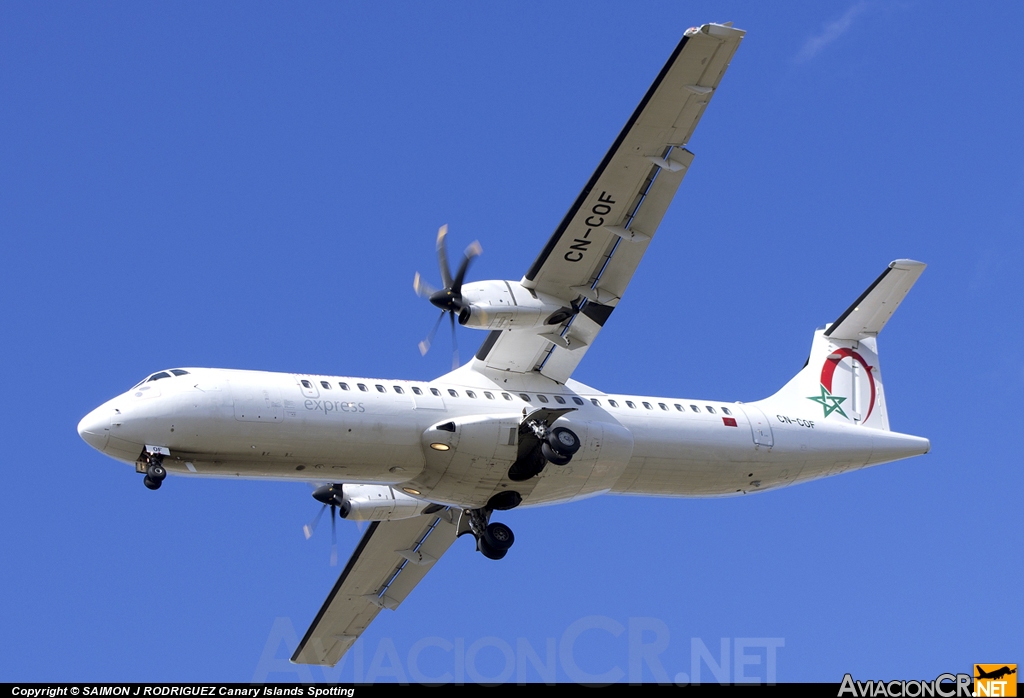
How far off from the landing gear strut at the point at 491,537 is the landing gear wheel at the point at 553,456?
1.85 metres

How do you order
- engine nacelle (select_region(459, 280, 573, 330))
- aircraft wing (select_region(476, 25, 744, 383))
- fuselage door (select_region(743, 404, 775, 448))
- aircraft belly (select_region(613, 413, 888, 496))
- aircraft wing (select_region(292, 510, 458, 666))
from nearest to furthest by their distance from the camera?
aircraft wing (select_region(476, 25, 744, 383))
engine nacelle (select_region(459, 280, 573, 330))
aircraft belly (select_region(613, 413, 888, 496))
fuselage door (select_region(743, 404, 775, 448))
aircraft wing (select_region(292, 510, 458, 666))

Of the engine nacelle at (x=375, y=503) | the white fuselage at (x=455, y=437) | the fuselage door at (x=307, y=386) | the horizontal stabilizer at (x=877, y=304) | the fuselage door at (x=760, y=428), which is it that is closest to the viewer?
the white fuselage at (x=455, y=437)

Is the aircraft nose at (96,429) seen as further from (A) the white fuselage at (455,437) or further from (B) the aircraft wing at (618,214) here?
(B) the aircraft wing at (618,214)

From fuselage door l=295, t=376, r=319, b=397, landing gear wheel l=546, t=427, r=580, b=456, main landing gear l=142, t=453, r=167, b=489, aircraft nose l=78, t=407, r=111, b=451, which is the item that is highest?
landing gear wheel l=546, t=427, r=580, b=456

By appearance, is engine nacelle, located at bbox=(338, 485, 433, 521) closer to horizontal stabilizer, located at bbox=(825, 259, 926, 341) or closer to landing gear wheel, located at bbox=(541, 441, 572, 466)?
landing gear wheel, located at bbox=(541, 441, 572, 466)

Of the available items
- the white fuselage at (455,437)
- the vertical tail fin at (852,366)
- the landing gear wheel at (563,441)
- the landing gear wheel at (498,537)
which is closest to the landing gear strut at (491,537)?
the landing gear wheel at (498,537)

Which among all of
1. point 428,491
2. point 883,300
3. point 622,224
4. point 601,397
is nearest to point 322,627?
point 428,491

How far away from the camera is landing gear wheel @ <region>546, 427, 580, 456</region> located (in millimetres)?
21016

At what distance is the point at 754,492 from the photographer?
23.9 m

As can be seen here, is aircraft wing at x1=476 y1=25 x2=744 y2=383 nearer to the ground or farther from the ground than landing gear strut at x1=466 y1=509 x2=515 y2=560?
farther from the ground

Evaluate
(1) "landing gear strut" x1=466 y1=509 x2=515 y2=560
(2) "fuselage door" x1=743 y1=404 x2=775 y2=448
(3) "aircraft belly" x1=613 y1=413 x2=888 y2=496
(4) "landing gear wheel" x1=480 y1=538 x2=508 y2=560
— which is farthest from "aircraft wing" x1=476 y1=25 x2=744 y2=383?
(2) "fuselage door" x1=743 y1=404 x2=775 y2=448

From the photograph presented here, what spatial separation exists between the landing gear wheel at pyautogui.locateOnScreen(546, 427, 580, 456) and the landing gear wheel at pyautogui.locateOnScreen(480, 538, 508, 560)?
247cm

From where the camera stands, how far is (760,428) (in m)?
23.4

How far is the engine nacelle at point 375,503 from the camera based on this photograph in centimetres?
2388
